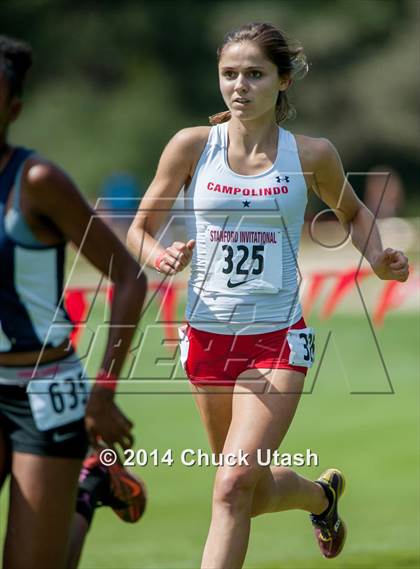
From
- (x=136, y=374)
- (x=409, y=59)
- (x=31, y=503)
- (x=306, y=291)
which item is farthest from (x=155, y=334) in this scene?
(x=409, y=59)

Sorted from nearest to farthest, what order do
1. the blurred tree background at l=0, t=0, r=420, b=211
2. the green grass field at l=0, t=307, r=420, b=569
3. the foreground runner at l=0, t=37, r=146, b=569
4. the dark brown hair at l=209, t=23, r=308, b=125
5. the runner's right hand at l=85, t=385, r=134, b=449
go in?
the runner's right hand at l=85, t=385, r=134, b=449, the foreground runner at l=0, t=37, r=146, b=569, the dark brown hair at l=209, t=23, r=308, b=125, the green grass field at l=0, t=307, r=420, b=569, the blurred tree background at l=0, t=0, r=420, b=211

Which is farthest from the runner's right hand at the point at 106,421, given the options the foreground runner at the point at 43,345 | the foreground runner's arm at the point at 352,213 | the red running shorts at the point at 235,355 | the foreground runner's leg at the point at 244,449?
the foreground runner's arm at the point at 352,213

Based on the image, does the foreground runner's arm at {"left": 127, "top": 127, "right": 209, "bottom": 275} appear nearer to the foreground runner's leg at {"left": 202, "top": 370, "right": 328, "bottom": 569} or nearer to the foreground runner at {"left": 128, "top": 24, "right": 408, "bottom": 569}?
the foreground runner at {"left": 128, "top": 24, "right": 408, "bottom": 569}

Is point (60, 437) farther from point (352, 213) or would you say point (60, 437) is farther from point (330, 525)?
point (330, 525)

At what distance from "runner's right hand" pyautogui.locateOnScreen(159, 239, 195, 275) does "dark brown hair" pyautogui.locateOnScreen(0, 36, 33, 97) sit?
1.03m

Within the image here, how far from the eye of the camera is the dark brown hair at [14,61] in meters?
4.21

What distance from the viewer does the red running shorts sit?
5.38 meters

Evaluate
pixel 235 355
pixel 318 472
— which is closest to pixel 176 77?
pixel 318 472

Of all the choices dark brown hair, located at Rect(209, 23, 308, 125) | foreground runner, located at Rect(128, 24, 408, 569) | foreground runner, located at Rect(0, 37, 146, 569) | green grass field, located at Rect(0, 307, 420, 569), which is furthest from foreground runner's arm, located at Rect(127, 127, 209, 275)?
green grass field, located at Rect(0, 307, 420, 569)

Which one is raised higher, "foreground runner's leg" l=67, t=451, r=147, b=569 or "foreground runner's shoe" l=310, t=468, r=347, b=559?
"foreground runner's leg" l=67, t=451, r=147, b=569

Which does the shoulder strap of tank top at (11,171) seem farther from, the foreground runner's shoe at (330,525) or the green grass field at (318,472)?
the green grass field at (318,472)

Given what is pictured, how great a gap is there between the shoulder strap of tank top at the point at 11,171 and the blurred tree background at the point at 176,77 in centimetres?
3351

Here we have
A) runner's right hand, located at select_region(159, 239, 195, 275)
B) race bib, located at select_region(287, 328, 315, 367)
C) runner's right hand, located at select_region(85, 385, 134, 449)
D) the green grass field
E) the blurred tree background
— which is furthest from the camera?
the blurred tree background

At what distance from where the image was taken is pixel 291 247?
553cm
